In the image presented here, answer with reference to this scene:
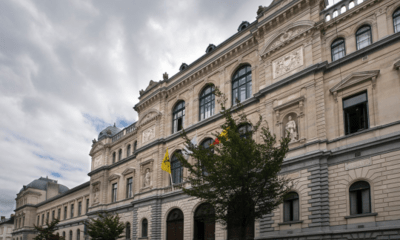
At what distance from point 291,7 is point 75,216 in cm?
Result: 4629

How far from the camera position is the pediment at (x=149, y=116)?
135 feet

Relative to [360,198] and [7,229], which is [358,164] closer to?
[360,198]

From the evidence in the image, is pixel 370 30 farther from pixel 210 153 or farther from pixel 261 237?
pixel 261 237

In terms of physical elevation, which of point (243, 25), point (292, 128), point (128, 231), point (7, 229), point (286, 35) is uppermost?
point (243, 25)

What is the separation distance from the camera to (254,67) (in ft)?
104

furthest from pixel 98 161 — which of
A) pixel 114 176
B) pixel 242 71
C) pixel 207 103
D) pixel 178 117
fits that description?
→ pixel 242 71

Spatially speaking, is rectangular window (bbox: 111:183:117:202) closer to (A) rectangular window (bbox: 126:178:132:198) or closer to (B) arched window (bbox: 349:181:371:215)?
(A) rectangular window (bbox: 126:178:132:198)

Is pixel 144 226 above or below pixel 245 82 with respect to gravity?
below

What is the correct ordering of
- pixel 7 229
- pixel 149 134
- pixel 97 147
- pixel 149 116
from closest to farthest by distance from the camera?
pixel 149 134 → pixel 149 116 → pixel 97 147 → pixel 7 229

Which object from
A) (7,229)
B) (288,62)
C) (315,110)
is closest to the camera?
(315,110)

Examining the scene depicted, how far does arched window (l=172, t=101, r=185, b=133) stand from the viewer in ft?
128

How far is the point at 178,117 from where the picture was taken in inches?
1555

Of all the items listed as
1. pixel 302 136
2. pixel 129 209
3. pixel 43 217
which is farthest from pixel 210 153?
pixel 43 217

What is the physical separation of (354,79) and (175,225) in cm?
2029
